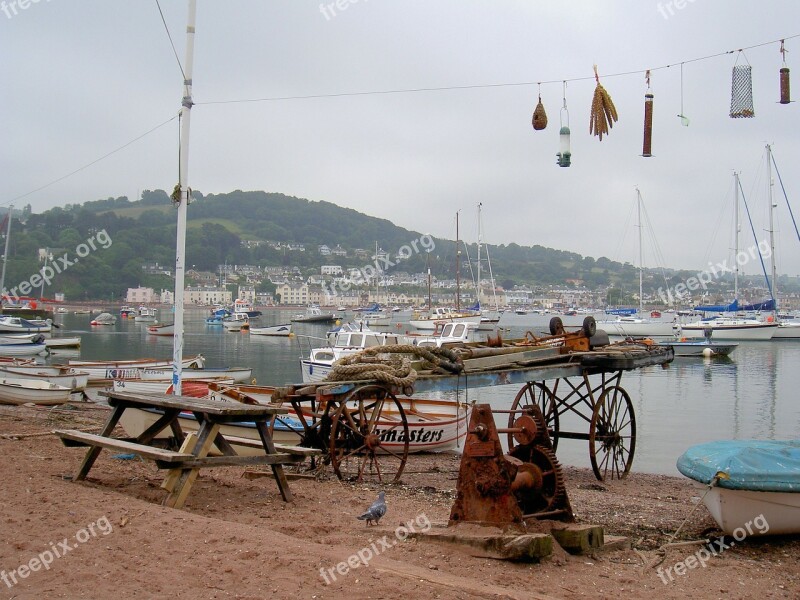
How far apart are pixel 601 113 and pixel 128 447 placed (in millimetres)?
8192

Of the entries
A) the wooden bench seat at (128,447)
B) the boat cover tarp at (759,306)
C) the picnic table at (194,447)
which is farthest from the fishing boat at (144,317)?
the picnic table at (194,447)

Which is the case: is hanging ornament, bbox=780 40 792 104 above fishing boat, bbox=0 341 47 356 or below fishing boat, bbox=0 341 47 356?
above

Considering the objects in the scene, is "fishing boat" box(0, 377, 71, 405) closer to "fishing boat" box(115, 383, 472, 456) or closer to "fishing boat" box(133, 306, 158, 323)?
"fishing boat" box(115, 383, 472, 456)

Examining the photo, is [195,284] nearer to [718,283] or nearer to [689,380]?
[718,283]

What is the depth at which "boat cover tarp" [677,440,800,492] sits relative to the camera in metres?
8.35

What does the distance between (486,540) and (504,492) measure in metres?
0.50

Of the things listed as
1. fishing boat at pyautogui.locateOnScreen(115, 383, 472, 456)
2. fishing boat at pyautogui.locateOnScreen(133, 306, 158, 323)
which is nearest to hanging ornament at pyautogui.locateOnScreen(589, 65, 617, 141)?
fishing boat at pyautogui.locateOnScreen(115, 383, 472, 456)

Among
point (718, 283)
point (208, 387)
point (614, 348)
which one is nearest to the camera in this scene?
point (614, 348)

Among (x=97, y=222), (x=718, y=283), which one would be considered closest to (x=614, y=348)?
(x=718, y=283)

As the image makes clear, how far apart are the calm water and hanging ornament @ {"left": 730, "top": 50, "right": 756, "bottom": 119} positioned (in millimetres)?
8480

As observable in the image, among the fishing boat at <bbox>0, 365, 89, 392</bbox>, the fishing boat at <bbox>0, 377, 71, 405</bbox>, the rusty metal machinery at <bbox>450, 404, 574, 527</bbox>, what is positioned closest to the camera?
the rusty metal machinery at <bbox>450, 404, 574, 527</bbox>

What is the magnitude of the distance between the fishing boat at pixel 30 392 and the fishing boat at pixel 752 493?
18.7 meters

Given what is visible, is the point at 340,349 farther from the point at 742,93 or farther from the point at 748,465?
the point at 748,465

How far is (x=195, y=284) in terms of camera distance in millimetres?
191250
